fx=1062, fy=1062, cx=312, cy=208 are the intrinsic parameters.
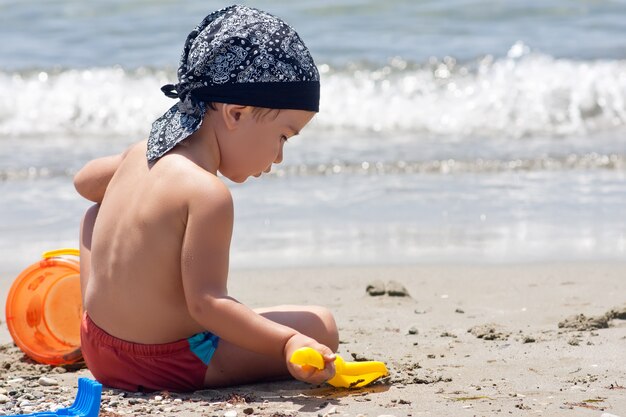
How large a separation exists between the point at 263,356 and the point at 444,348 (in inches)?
27.2

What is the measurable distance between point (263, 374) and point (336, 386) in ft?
0.77

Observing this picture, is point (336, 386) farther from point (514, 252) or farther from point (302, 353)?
point (514, 252)

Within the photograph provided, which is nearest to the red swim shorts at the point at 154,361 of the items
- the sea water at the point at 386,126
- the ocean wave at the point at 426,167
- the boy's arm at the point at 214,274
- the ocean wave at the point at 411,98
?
the boy's arm at the point at 214,274

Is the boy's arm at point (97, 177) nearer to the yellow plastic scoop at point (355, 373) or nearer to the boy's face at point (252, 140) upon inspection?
the boy's face at point (252, 140)

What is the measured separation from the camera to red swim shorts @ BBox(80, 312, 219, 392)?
2979 millimetres

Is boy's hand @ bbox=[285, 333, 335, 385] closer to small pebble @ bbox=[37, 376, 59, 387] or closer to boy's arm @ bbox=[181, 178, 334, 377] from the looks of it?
boy's arm @ bbox=[181, 178, 334, 377]

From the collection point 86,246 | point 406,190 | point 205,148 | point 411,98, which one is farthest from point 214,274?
point 411,98

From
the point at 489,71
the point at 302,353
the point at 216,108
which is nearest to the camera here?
the point at 302,353

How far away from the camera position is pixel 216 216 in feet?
9.03

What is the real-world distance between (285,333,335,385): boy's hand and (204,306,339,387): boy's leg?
0.20 meters

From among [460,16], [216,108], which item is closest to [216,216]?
[216,108]

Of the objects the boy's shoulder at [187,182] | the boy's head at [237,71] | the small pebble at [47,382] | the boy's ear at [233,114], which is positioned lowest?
the small pebble at [47,382]

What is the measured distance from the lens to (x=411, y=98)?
9336 millimetres

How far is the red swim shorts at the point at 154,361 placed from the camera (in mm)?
2979
